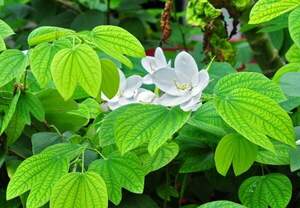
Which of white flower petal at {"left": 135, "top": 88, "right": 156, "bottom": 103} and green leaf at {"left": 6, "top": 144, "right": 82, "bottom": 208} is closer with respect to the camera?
green leaf at {"left": 6, "top": 144, "right": 82, "bottom": 208}

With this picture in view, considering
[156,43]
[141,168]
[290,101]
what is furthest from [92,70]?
[156,43]

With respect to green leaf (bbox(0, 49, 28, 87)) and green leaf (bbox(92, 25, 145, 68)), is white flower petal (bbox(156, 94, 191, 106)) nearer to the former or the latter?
green leaf (bbox(92, 25, 145, 68))

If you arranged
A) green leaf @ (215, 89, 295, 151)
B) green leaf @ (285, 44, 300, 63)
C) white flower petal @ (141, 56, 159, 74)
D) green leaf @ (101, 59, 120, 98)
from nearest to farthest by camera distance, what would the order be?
1. green leaf @ (215, 89, 295, 151)
2. green leaf @ (101, 59, 120, 98)
3. white flower petal @ (141, 56, 159, 74)
4. green leaf @ (285, 44, 300, 63)

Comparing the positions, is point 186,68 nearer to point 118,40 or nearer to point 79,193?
point 118,40

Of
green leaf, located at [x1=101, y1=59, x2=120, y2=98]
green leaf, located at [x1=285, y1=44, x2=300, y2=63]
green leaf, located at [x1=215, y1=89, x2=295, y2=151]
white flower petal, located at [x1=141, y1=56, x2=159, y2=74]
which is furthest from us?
green leaf, located at [x1=285, y1=44, x2=300, y2=63]

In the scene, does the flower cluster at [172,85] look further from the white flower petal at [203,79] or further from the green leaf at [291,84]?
the green leaf at [291,84]

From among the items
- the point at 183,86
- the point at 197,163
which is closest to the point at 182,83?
the point at 183,86

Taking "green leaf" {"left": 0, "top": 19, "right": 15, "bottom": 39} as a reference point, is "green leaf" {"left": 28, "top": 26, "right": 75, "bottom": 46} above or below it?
above

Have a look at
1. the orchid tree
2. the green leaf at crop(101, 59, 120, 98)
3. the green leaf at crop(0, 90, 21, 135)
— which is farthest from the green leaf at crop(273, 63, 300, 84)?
the green leaf at crop(0, 90, 21, 135)
